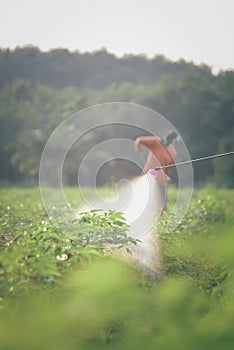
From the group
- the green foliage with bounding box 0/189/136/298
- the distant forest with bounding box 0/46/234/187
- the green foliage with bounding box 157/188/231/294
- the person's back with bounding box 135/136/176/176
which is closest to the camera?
the green foliage with bounding box 157/188/231/294

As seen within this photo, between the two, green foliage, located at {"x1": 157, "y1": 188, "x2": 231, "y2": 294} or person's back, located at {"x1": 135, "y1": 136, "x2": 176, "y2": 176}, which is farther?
person's back, located at {"x1": 135, "y1": 136, "x2": 176, "y2": 176}

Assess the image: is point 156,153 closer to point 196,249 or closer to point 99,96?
point 196,249

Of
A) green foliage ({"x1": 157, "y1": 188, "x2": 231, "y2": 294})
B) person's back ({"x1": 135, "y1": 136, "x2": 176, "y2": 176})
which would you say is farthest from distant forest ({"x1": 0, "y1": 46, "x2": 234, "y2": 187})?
person's back ({"x1": 135, "y1": 136, "x2": 176, "y2": 176})

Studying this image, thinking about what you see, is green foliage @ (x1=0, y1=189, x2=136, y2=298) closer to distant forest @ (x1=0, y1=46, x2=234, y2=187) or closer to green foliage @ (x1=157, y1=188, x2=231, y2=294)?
green foliage @ (x1=157, y1=188, x2=231, y2=294)

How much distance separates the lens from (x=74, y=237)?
164 inches

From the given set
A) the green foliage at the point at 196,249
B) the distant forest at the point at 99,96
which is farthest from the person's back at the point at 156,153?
the distant forest at the point at 99,96

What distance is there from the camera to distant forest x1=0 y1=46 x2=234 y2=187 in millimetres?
28547

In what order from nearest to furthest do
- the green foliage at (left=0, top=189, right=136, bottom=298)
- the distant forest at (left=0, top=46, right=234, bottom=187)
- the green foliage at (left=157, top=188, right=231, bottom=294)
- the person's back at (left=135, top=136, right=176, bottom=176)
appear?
the green foliage at (left=157, top=188, right=231, bottom=294)
the green foliage at (left=0, top=189, right=136, bottom=298)
the person's back at (left=135, top=136, right=176, bottom=176)
the distant forest at (left=0, top=46, right=234, bottom=187)

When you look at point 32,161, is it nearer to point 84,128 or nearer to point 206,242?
point 84,128

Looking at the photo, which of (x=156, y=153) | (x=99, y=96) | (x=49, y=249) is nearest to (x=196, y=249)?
(x=49, y=249)

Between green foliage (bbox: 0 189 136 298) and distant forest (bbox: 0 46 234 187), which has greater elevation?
distant forest (bbox: 0 46 234 187)

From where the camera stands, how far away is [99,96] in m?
34.1

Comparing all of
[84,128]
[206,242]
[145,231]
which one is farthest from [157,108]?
[206,242]

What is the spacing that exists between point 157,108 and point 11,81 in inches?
367
